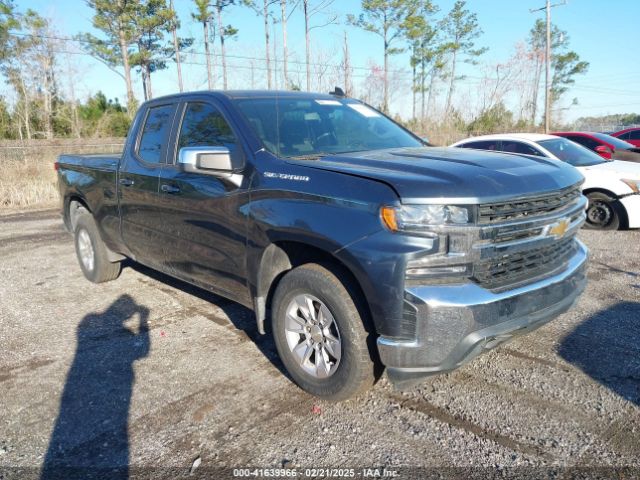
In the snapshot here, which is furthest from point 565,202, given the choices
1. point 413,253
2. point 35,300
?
point 35,300

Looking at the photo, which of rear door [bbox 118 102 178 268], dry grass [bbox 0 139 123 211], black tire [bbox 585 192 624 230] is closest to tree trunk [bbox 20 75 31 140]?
dry grass [bbox 0 139 123 211]

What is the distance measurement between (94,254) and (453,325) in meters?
4.65

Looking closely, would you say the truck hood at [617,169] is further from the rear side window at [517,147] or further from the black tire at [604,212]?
the rear side window at [517,147]

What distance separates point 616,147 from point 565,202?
9437 millimetres

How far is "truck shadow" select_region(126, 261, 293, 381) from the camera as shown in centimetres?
407

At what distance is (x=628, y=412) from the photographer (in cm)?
309

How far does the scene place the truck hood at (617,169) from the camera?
821cm

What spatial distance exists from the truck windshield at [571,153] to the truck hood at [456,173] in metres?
5.88

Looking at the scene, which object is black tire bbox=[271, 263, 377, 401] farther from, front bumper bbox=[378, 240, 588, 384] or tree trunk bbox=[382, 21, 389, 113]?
tree trunk bbox=[382, 21, 389, 113]

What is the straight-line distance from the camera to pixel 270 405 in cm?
333

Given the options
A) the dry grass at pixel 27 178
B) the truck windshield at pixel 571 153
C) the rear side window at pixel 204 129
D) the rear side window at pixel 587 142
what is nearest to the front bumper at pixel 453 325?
the rear side window at pixel 204 129

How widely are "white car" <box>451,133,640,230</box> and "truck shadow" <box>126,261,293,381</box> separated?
15.2 feet

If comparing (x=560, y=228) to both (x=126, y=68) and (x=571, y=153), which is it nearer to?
(x=571, y=153)

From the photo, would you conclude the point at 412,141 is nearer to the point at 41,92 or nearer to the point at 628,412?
the point at 628,412
